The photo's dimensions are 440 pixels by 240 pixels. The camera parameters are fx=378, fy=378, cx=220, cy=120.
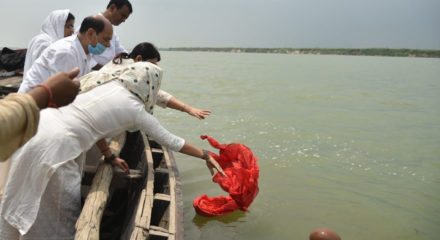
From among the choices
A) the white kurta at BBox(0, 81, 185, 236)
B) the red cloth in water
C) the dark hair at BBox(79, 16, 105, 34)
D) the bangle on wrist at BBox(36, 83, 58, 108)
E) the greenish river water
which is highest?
the dark hair at BBox(79, 16, 105, 34)

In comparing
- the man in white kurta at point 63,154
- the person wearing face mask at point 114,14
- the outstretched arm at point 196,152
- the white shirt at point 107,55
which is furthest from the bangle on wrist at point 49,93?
the person wearing face mask at point 114,14

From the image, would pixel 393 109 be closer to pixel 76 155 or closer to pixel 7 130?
pixel 76 155

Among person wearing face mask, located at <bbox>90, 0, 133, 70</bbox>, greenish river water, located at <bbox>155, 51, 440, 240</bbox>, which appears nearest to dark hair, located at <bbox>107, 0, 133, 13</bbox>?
person wearing face mask, located at <bbox>90, 0, 133, 70</bbox>

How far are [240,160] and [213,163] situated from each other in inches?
15.2

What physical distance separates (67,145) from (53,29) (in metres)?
2.43

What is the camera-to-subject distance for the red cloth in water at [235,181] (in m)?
3.24

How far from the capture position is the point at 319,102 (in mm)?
11477

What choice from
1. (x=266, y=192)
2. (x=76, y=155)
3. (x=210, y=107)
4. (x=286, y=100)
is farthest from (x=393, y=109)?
(x=76, y=155)

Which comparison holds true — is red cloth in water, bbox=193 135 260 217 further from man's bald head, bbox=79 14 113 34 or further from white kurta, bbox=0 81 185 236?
man's bald head, bbox=79 14 113 34

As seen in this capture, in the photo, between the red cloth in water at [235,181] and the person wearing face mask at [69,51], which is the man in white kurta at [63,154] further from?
the red cloth in water at [235,181]

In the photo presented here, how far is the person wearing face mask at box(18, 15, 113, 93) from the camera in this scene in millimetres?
2977

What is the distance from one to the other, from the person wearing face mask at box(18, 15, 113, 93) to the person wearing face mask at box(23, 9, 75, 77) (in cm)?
104

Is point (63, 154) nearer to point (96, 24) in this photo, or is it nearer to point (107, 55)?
point (96, 24)

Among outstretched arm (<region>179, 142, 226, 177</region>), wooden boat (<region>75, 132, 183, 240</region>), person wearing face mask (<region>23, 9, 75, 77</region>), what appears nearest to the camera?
wooden boat (<region>75, 132, 183, 240</region>)
